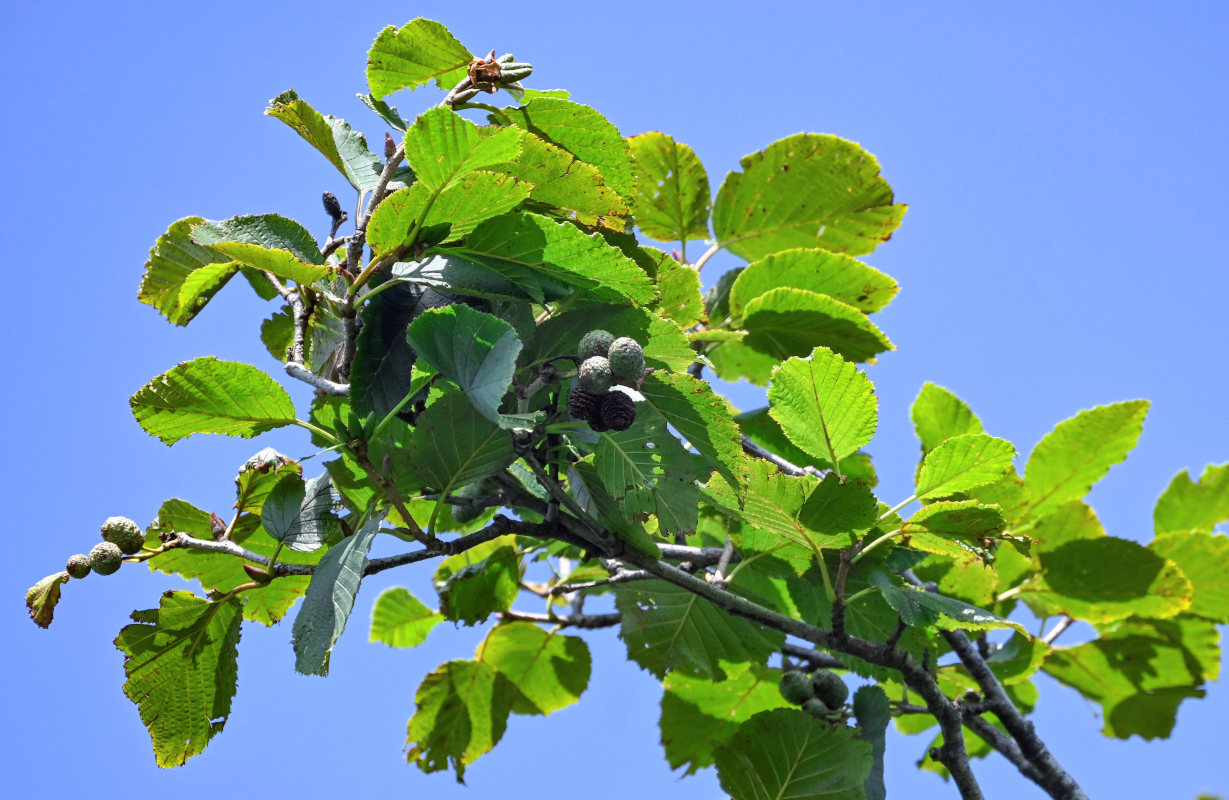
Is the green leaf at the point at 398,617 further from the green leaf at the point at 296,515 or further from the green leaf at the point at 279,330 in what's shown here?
the green leaf at the point at 296,515

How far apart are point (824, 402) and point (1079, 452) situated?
Answer: 1314mm

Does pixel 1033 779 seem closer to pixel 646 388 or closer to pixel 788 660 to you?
pixel 788 660

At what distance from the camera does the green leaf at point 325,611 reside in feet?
4.96

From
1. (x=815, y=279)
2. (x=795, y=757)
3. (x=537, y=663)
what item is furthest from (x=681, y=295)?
(x=537, y=663)

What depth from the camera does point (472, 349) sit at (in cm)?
149

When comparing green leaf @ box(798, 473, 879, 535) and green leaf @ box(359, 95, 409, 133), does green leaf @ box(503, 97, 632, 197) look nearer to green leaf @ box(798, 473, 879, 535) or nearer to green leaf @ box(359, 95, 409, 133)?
green leaf @ box(359, 95, 409, 133)

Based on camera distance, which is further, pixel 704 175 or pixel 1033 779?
pixel 704 175

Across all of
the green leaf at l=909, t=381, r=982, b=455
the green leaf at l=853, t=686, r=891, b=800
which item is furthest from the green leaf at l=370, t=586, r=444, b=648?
the green leaf at l=909, t=381, r=982, b=455

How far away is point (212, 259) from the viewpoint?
82.0 inches

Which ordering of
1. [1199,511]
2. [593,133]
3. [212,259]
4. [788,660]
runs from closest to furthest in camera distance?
[593,133] < [212,259] < [788,660] < [1199,511]

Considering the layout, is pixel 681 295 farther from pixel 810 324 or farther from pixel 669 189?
pixel 669 189

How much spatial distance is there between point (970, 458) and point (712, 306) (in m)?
1.07

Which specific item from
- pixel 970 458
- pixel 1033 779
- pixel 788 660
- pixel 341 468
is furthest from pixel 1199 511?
pixel 341 468

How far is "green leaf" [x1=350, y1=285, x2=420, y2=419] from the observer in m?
1.72
